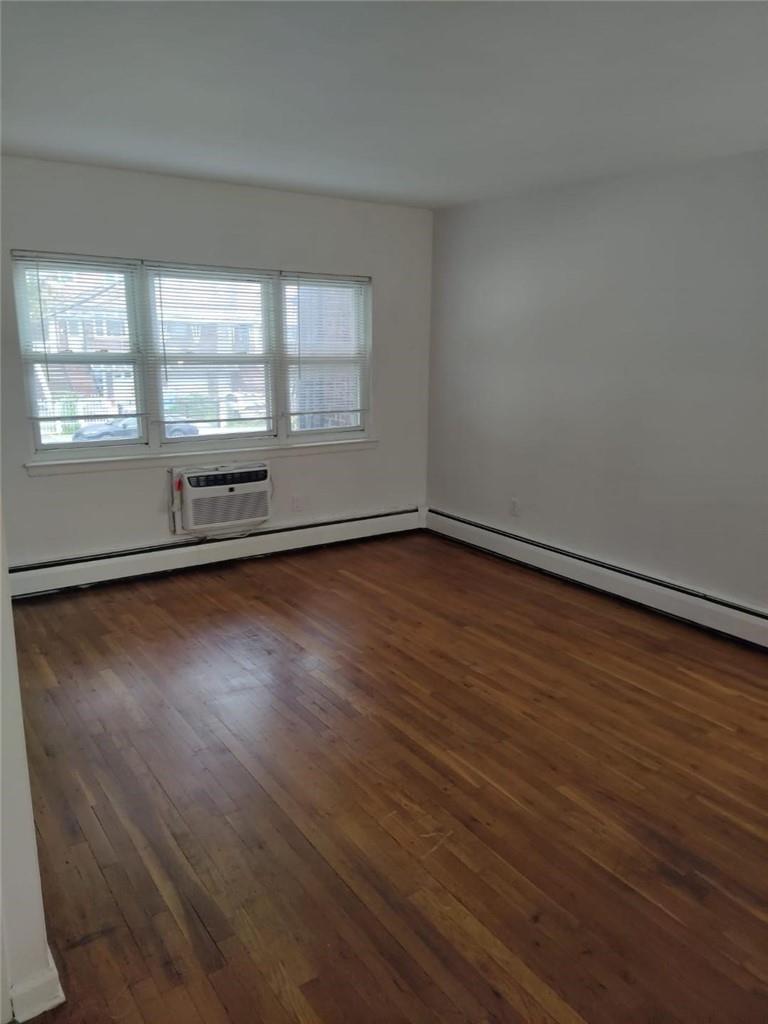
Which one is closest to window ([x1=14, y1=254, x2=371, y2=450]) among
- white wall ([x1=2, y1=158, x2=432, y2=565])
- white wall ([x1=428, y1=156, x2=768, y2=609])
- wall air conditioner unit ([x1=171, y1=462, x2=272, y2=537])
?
white wall ([x1=2, y1=158, x2=432, y2=565])

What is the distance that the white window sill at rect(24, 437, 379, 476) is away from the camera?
13.7 feet

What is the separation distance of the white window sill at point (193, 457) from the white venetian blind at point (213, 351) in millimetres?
147

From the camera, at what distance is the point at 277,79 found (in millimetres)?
2484

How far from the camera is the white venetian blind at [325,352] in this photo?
16.3ft

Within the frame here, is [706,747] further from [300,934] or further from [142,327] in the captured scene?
[142,327]

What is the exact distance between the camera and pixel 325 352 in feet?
16.9

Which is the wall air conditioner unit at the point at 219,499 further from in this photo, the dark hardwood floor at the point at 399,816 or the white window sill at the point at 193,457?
the dark hardwood floor at the point at 399,816

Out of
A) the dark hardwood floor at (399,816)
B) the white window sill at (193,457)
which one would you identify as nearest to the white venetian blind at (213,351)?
the white window sill at (193,457)

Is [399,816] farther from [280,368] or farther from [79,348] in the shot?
[280,368]

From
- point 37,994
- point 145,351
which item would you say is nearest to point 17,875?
point 37,994

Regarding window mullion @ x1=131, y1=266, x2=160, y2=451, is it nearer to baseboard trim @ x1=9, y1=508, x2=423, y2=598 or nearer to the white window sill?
the white window sill

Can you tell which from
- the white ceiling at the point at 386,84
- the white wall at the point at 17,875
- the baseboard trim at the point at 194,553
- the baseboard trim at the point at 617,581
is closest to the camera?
the white wall at the point at 17,875

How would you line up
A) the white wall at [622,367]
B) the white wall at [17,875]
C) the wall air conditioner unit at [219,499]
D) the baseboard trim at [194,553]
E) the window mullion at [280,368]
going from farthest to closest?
1. the window mullion at [280,368]
2. the wall air conditioner unit at [219,499]
3. the baseboard trim at [194,553]
4. the white wall at [622,367]
5. the white wall at [17,875]

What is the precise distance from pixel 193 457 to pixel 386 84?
2.78 metres
